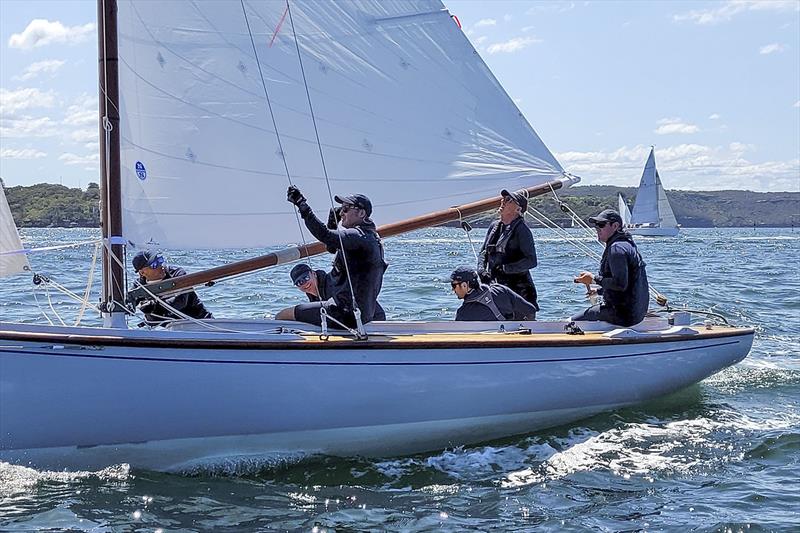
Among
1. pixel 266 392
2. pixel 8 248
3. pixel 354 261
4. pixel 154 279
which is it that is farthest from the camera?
pixel 154 279

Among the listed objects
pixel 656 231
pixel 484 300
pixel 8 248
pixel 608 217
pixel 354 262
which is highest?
pixel 656 231

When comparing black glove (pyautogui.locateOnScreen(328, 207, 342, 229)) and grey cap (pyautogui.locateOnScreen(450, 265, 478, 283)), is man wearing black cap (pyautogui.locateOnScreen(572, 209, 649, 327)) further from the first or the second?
black glove (pyautogui.locateOnScreen(328, 207, 342, 229))

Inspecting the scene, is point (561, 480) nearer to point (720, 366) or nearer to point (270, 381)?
point (270, 381)

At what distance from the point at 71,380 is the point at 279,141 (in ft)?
8.18

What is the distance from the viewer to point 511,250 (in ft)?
26.7

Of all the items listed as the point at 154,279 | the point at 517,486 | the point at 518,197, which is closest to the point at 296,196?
the point at 154,279

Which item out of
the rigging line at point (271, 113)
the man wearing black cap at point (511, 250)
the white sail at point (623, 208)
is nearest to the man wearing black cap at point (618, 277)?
the man wearing black cap at point (511, 250)

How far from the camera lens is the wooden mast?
20.7 ft

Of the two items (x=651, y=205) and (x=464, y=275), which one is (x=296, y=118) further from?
(x=651, y=205)

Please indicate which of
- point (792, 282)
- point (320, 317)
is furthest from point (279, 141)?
point (792, 282)

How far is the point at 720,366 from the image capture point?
8.40 m

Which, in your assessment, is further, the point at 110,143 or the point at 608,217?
the point at 608,217

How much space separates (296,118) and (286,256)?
1.19 metres

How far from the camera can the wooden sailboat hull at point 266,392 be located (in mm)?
5691
